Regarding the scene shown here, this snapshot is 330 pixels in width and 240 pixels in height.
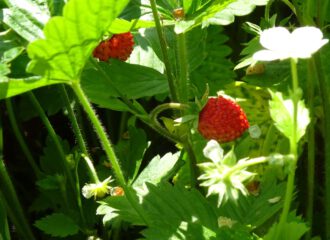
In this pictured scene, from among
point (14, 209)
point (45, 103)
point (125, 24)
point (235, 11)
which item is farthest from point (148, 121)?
point (45, 103)

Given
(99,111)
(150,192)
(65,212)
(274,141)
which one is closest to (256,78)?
(274,141)

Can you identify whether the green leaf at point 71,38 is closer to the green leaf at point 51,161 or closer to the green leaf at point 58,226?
the green leaf at point 58,226

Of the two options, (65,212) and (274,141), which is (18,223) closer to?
(65,212)

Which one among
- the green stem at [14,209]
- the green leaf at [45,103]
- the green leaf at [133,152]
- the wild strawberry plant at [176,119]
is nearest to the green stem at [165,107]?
the wild strawberry plant at [176,119]

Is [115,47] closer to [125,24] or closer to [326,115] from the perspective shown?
[125,24]

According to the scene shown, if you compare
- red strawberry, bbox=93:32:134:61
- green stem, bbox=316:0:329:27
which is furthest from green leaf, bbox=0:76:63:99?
green stem, bbox=316:0:329:27

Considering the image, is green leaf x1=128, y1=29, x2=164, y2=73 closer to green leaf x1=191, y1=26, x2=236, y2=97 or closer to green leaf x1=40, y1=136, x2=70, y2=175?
green leaf x1=191, y1=26, x2=236, y2=97

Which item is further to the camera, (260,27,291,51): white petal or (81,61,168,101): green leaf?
(81,61,168,101): green leaf
